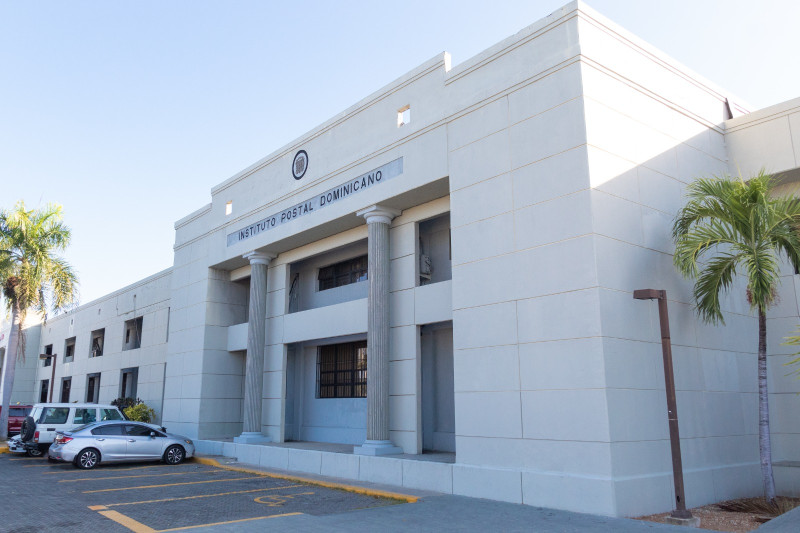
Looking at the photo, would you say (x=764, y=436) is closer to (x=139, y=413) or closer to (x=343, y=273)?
(x=343, y=273)

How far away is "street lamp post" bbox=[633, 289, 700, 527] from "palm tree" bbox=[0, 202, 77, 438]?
2237 cm

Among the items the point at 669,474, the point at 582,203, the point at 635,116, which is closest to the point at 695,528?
the point at 669,474

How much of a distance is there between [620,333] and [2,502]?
38.4 feet

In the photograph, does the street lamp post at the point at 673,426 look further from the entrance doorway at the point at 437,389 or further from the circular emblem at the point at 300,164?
the circular emblem at the point at 300,164

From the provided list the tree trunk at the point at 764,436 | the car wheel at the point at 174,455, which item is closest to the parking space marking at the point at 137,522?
the car wheel at the point at 174,455

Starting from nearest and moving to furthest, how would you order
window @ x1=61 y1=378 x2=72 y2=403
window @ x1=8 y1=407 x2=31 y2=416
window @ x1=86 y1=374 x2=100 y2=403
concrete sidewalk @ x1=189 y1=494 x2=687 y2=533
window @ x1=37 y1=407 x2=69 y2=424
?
concrete sidewalk @ x1=189 y1=494 x2=687 y2=533 < window @ x1=37 y1=407 x2=69 y2=424 < window @ x1=8 y1=407 x2=31 y2=416 < window @ x1=86 y1=374 x2=100 y2=403 < window @ x1=61 y1=378 x2=72 y2=403

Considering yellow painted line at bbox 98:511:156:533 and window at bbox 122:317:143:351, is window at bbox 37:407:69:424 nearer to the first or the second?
yellow painted line at bbox 98:511:156:533

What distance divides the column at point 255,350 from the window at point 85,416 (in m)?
4.77

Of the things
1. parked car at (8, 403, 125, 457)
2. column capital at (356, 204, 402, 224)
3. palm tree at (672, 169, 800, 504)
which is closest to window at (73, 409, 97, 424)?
parked car at (8, 403, 125, 457)

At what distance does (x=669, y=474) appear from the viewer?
10.8 meters

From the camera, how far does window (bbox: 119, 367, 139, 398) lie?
3256 cm

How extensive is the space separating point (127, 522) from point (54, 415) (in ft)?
40.2

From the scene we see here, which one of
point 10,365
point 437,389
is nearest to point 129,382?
point 10,365

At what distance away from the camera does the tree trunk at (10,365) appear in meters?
23.4
